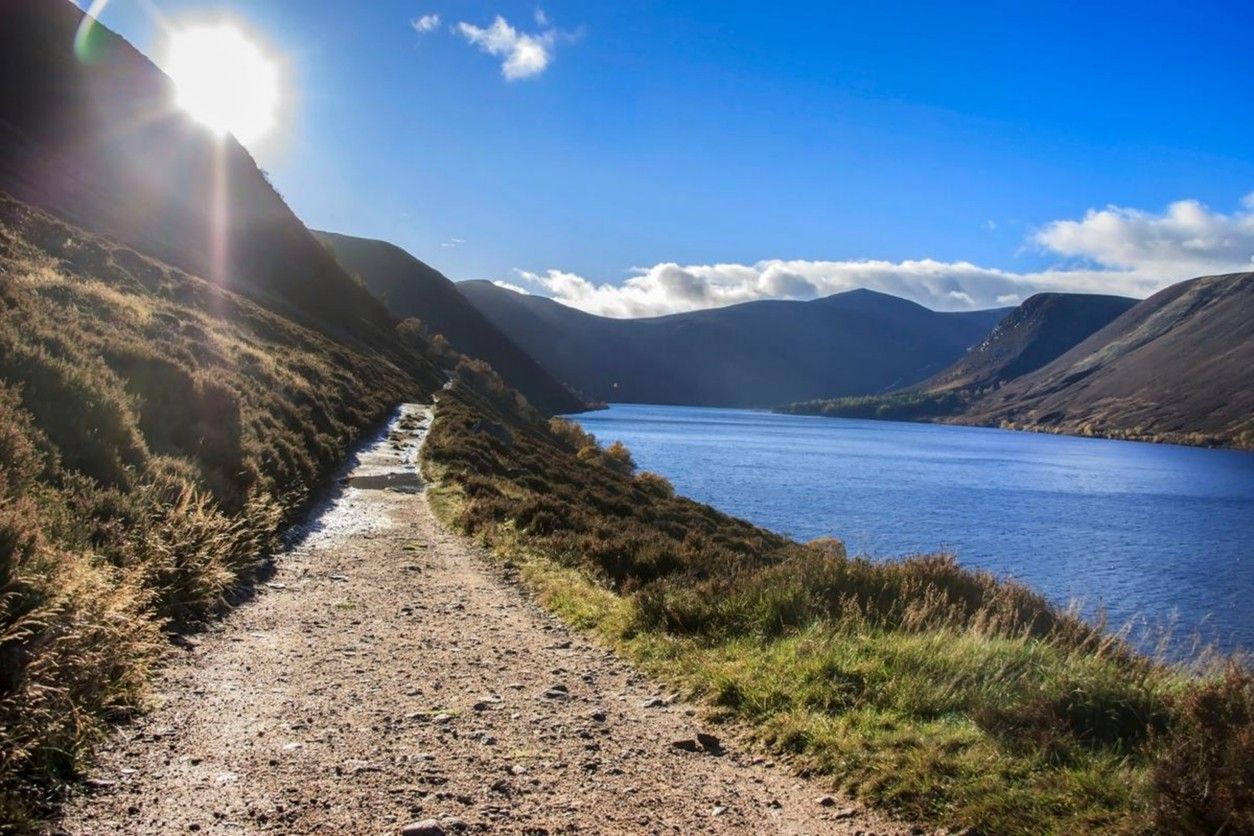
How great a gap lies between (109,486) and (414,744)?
247 inches

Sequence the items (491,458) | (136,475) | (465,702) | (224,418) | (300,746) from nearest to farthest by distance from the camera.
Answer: (300,746), (465,702), (136,475), (224,418), (491,458)

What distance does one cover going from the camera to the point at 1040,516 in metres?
51.4

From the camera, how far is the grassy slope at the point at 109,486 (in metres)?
5.41

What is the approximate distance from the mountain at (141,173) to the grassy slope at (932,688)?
41919mm

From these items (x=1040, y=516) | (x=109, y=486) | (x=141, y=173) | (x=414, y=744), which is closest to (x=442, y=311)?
(x=141, y=173)

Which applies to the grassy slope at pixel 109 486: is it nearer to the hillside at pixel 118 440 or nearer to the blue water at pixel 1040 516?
the hillside at pixel 118 440

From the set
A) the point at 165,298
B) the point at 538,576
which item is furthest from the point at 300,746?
the point at 165,298

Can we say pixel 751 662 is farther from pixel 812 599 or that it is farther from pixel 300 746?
pixel 300 746

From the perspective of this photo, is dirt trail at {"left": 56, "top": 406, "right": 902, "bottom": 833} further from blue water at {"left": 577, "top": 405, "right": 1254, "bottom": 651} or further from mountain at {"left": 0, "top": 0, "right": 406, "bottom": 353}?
mountain at {"left": 0, "top": 0, "right": 406, "bottom": 353}

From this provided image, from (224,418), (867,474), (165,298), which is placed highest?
(165,298)

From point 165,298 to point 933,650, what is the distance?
33018mm

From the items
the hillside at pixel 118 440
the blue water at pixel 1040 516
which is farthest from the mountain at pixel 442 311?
the hillside at pixel 118 440

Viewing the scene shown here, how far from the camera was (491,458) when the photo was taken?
29.1m

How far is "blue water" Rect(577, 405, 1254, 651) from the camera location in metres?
31.0
